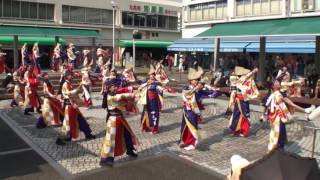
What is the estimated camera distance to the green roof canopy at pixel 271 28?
738 inches

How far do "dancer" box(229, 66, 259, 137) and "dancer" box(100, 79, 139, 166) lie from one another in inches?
156

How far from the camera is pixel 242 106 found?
11500 mm

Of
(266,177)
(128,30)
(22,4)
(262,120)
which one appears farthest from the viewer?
(128,30)

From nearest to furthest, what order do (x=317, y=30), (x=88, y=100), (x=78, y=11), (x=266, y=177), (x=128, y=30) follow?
(x=266, y=177) < (x=88, y=100) < (x=317, y=30) < (x=78, y=11) < (x=128, y=30)

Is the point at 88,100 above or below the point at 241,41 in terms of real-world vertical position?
below

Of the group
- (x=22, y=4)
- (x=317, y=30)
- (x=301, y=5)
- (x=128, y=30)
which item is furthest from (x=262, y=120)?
(x=128, y=30)

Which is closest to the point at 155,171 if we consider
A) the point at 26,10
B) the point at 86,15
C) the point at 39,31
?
the point at 39,31

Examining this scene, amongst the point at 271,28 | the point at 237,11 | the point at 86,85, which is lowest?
the point at 86,85

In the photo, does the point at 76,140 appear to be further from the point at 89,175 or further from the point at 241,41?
the point at 241,41

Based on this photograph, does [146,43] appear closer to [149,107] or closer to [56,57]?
[56,57]

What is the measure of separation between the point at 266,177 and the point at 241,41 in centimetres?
3082

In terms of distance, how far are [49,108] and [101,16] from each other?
3344cm

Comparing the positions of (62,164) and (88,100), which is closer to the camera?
(62,164)

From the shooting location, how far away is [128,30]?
46750 mm
